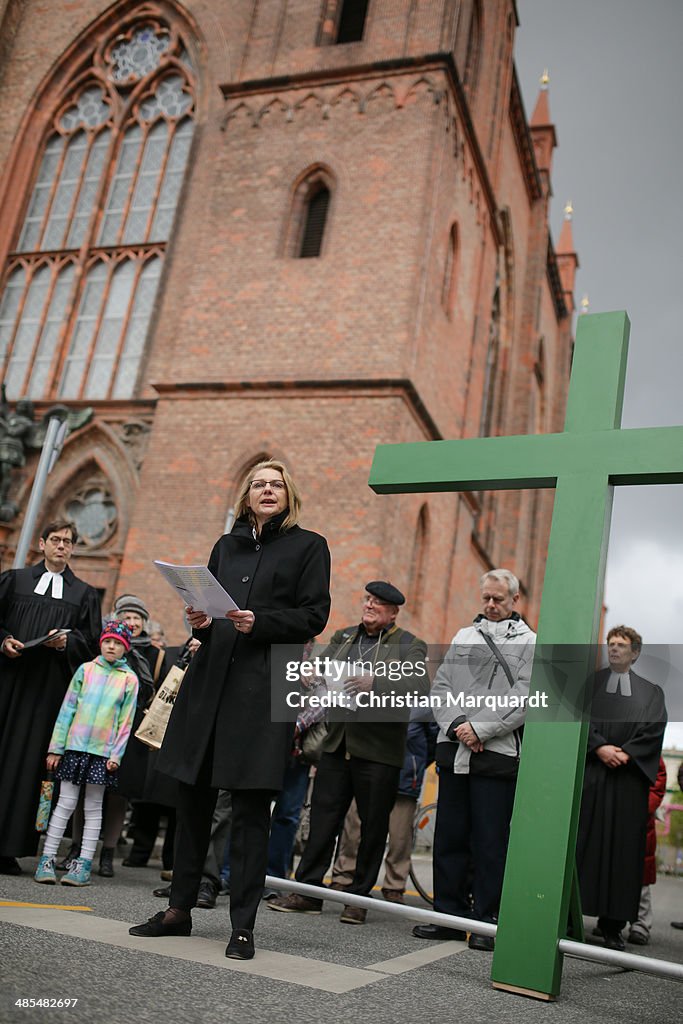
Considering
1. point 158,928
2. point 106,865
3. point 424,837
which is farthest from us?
point 424,837

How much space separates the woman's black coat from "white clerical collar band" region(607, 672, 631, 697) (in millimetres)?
1487

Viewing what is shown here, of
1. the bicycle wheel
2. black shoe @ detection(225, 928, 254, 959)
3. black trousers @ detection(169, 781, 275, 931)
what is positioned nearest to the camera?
black shoe @ detection(225, 928, 254, 959)

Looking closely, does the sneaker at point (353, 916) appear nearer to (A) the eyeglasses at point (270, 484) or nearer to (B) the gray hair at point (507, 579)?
(B) the gray hair at point (507, 579)

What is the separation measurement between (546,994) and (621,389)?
2286 millimetres

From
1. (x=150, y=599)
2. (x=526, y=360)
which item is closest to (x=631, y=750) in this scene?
(x=150, y=599)

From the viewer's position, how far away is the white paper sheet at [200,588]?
3482 mm

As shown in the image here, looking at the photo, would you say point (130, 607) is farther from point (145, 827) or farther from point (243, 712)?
point (243, 712)

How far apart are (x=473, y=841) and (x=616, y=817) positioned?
4.67ft

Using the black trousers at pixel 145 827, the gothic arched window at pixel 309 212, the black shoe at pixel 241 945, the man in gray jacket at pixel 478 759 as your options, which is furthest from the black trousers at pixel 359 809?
the gothic arched window at pixel 309 212

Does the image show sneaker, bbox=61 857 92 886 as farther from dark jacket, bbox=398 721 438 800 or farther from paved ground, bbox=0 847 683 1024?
dark jacket, bbox=398 721 438 800

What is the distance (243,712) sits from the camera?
12.0 ft

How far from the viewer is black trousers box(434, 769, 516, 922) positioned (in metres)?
4.79

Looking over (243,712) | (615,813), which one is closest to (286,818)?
(615,813)

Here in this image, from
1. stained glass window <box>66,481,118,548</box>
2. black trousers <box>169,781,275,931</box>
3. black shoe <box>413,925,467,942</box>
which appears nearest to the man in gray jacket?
black shoe <box>413,925,467,942</box>
